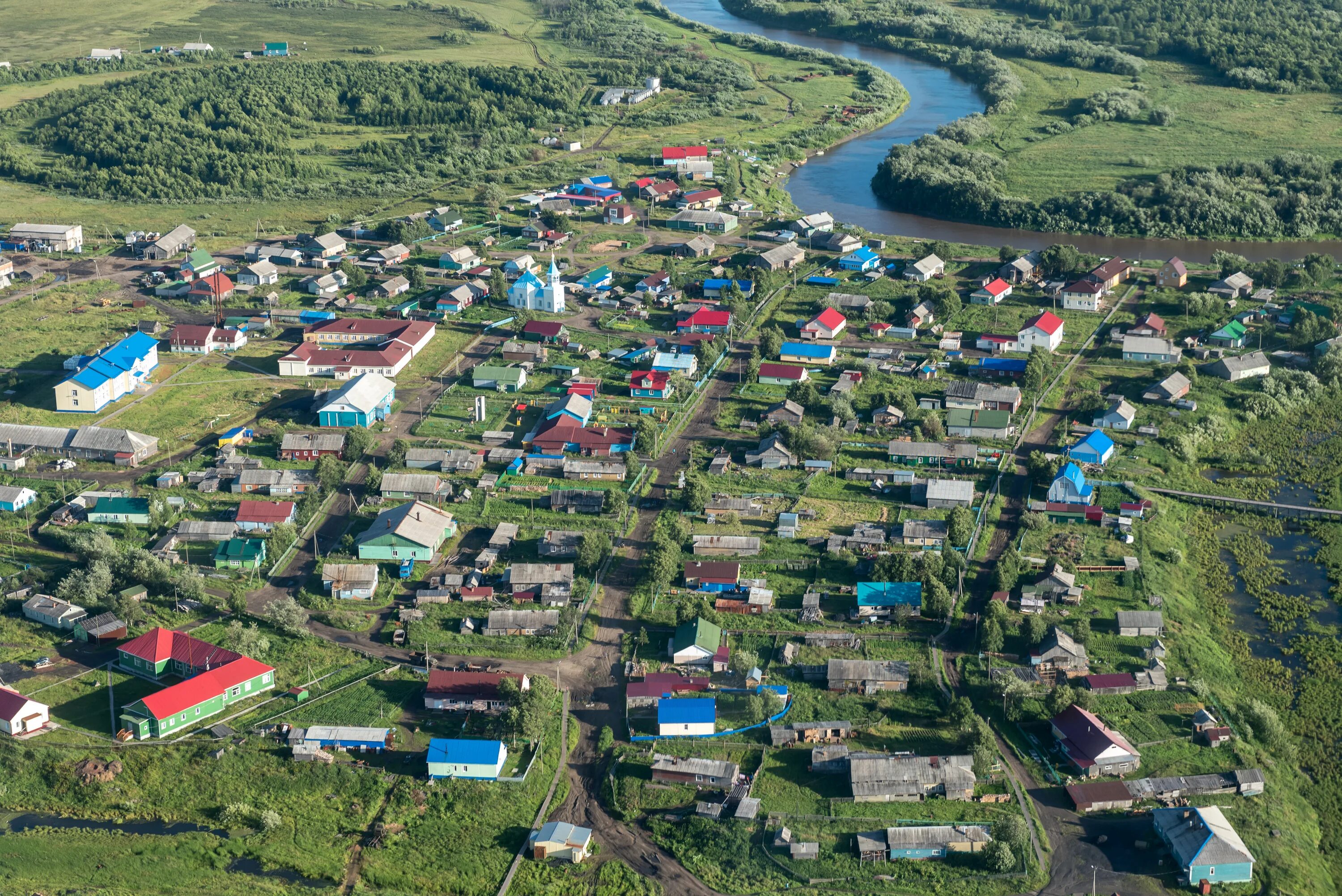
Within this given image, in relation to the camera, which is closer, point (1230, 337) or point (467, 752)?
point (467, 752)

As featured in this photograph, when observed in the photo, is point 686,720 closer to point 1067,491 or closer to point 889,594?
point 889,594

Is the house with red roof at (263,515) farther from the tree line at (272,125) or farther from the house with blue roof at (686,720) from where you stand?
the tree line at (272,125)

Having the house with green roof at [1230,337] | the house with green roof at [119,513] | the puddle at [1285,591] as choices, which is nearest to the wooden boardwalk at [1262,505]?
the puddle at [1285,591]

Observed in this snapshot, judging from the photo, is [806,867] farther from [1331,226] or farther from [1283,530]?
[1331,226]

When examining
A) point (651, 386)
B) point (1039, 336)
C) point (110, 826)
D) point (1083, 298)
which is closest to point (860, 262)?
point (1083, 298)

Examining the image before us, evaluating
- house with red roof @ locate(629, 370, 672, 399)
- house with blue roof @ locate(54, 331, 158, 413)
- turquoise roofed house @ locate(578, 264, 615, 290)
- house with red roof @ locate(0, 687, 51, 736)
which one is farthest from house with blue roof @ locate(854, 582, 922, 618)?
house with blue roof @ locate(54, 331, 158, 413)
